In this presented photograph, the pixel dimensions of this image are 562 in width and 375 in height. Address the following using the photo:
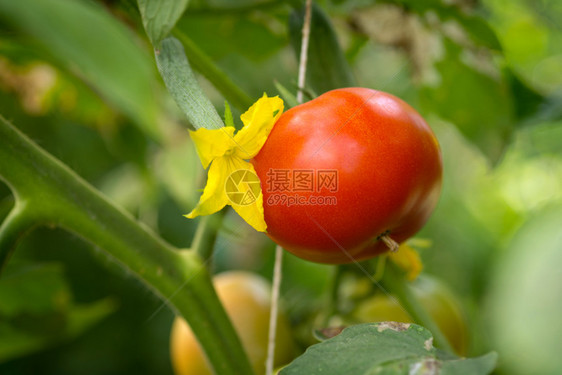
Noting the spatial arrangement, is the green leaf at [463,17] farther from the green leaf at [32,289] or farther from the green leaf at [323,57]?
the green leaf at [32,289]

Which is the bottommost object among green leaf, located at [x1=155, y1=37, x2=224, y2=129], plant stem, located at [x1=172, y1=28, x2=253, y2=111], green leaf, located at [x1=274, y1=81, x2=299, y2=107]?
plant stem, located at [x1=172, y1=28, x2=253, y2=111]

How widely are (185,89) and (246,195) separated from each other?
6 centimetres

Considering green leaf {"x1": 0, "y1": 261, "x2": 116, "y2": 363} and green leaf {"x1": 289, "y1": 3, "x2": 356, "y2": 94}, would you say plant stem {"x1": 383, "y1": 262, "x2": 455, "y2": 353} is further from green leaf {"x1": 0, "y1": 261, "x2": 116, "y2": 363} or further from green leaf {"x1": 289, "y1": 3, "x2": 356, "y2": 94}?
green leaf {"x1": 0, "y1": 261, "x2": 116, "y2": 363}

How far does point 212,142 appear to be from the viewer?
0.81 ft

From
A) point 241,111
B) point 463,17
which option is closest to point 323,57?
point 241,111

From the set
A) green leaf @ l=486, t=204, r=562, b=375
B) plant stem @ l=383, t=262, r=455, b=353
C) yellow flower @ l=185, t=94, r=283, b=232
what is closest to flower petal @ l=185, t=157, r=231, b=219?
yellow flower @ l=185, t=94, r=283, b=232

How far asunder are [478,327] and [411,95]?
0.35m

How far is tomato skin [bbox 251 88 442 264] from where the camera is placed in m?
0.27

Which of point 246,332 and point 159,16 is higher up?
point 159,16

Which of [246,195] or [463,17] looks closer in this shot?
[246,195]

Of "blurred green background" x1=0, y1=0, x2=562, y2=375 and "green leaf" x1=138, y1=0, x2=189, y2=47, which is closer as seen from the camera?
"green leaf" x1=138, y1=0, x2=189, y2=47

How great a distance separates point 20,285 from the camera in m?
0.51

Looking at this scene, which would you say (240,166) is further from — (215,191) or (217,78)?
(217,78)

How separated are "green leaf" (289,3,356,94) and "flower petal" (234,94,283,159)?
0.42 ft
